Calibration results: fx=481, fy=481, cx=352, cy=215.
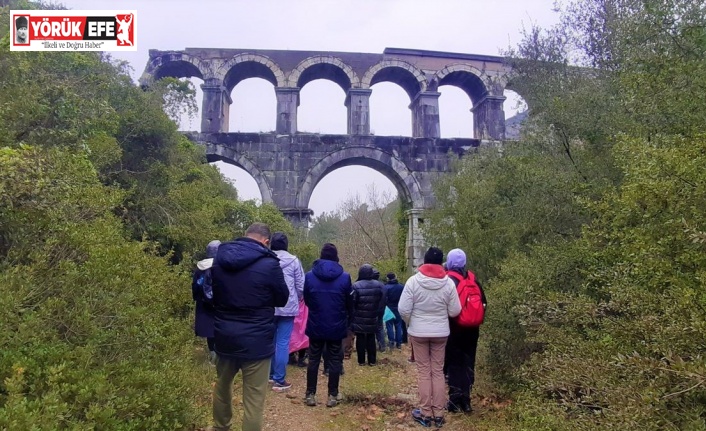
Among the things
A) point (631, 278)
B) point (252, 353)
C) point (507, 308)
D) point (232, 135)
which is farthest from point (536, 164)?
point (232, 135)

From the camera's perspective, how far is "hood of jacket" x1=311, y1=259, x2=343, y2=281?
5305 millimetres

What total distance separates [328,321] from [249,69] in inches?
610

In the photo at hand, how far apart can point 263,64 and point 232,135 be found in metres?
3.05

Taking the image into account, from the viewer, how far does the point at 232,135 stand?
664 inches

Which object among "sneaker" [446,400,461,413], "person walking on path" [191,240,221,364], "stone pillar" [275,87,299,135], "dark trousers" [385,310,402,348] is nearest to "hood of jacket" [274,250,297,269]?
"person walking on path" [191,240,221,364]

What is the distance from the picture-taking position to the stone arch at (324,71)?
17.5 meters

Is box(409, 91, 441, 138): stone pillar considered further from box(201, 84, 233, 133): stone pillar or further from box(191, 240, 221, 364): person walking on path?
box(191, 240, 221, 364): person walking on path

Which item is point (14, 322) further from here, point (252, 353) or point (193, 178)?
point (193, 178)

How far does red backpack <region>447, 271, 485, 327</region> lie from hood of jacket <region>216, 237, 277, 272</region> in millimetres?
2118

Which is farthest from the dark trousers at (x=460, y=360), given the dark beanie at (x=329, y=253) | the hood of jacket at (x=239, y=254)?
the hood of jacket at (x=239, y=254)

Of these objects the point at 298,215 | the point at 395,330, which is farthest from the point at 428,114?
the point at 395,330

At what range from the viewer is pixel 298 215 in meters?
16.9

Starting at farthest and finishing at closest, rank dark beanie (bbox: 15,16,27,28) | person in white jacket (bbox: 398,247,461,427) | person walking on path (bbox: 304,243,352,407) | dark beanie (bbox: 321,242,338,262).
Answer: dark beanie (bbox: 15,16,27,28)
dark beanie (bbox: 321,242,338,262)
person walking on path (bbox: 304,243,352,407)
person in white jacket (bbox: 398,247,461,427)

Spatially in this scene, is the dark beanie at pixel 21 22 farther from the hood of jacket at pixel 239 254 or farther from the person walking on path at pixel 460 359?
the person walking on path at pixel 460 359
